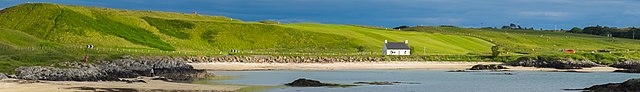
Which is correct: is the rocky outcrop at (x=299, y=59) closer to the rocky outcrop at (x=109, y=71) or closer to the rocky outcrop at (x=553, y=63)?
the rocky outcrop at (x=553, y=63)

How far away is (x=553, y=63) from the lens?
101875 millimetres

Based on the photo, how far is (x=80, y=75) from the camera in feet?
165

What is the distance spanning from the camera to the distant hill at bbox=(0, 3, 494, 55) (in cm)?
11491

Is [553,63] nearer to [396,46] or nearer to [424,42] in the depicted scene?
[396,46]

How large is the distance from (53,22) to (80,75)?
74.4 meters

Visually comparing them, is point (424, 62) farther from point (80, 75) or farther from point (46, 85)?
point (46, 85)

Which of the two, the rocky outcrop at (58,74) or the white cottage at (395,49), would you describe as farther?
the white cottage at (395,49)

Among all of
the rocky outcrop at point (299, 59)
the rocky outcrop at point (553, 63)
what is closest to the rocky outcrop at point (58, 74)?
the rocky outcrop at point (299, 59)

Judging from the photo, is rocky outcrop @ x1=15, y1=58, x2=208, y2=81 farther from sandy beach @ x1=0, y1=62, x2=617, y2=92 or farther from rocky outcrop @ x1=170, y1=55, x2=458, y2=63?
rocky outcrop @ x1=170, y1=55, x2=458, y2=63

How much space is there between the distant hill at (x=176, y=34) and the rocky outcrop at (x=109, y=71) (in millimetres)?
37630

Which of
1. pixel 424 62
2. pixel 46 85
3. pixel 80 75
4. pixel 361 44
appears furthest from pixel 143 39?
pixel 46 85

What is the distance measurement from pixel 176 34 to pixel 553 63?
5719cm

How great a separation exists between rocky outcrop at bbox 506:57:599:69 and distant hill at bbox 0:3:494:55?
18.9 metres

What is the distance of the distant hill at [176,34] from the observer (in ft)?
377
